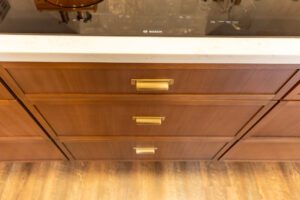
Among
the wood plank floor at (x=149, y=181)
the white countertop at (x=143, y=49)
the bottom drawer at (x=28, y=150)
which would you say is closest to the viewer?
the white countertop at (x=143, y=49)

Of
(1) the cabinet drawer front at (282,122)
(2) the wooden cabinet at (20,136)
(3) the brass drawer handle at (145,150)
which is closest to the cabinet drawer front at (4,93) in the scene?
(2) the wooden cabinet at (20,136)

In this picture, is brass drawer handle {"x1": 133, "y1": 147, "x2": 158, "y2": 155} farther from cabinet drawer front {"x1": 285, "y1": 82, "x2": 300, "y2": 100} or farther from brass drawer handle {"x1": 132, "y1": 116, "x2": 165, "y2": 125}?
cabinet drawer front {"x1": 285, "y1": 82, "x2": 300, "y2": 100}

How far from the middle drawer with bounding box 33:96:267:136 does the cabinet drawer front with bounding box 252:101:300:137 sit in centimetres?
7

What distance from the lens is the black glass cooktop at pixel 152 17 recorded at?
0.59 meters

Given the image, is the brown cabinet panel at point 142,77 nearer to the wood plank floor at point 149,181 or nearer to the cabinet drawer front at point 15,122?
the cabinet drawer front at point 15,122

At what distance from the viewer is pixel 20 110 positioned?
0.76 metres

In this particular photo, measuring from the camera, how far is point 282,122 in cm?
87

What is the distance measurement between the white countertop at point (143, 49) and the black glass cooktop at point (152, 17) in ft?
0.08

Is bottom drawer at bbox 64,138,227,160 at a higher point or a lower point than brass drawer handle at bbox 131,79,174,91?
lower

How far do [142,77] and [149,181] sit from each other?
32.2 inches

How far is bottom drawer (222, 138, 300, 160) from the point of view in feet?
3.28

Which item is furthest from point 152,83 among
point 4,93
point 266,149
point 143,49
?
point 266,149

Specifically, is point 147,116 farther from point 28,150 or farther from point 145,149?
point 28,150

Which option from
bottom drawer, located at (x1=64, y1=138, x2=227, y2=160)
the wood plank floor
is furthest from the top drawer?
the wood plank floor
